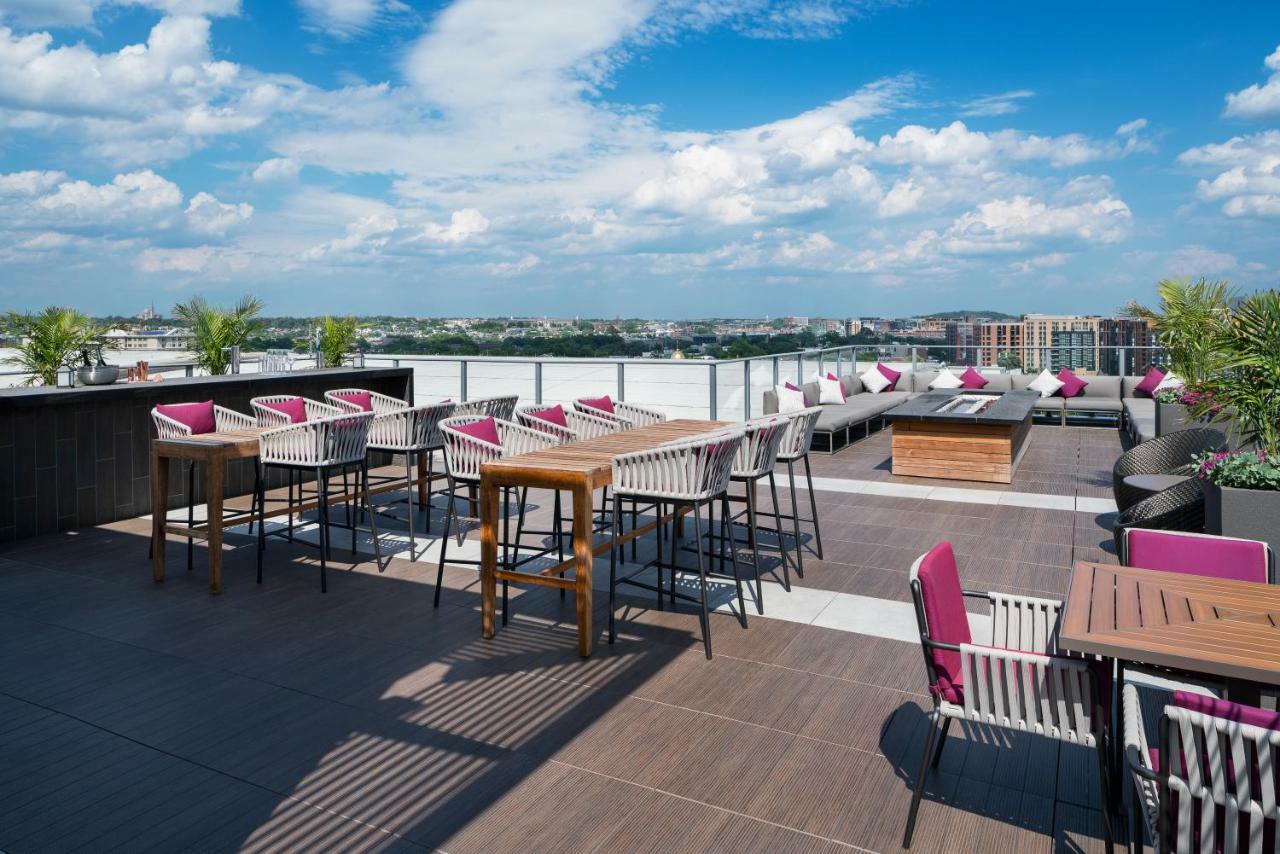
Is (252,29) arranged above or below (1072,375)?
above

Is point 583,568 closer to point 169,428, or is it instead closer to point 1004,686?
point 1004,686

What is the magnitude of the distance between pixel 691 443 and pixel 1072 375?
1052cm

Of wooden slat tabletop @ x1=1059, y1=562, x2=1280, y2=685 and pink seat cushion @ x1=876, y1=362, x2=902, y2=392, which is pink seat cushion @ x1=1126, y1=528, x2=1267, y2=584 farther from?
pink seat cushion @ x1=876, y1=362, x2=902, y2=392

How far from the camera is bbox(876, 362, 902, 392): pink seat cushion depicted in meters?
13.1

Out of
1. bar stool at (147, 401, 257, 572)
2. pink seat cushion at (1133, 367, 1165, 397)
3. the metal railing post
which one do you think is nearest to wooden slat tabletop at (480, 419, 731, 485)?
bar stool at (147, 401, 257, 572)

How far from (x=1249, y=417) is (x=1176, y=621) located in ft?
9.17

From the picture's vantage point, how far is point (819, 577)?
4.92m

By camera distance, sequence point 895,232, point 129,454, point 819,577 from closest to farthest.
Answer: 1. point 819,577
2. point 129,454
3. point 895,232

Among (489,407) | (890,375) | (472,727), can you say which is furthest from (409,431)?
(890,375)

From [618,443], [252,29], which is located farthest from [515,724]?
[252,29]

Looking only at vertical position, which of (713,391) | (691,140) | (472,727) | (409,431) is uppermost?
(691,140)

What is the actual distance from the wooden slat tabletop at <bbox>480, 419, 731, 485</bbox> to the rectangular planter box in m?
2.62

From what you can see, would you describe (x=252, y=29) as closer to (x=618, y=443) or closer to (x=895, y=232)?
(x=895, y=232)

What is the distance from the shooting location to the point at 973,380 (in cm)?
1309
